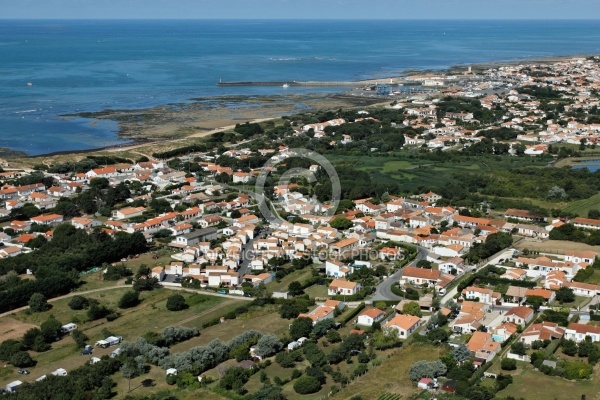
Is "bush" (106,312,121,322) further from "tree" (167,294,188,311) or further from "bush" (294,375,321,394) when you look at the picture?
"bush" (294,375,321,394)

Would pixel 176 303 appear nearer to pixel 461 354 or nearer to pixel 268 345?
pixel 268 345

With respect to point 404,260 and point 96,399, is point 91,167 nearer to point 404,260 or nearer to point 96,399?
point 404,260

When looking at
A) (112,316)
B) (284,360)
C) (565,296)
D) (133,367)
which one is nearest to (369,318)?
(284,360)

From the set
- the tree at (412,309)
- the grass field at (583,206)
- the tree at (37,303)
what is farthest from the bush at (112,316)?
the grass field at (583,206)

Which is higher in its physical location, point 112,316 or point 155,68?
point 155,68

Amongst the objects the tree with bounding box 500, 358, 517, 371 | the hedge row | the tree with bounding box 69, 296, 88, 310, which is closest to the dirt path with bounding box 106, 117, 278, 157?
the tree with bounding box 69, 296, 88, 310

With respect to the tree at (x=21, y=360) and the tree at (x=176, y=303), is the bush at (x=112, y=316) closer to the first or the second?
the tree at (x=176, y=303)
